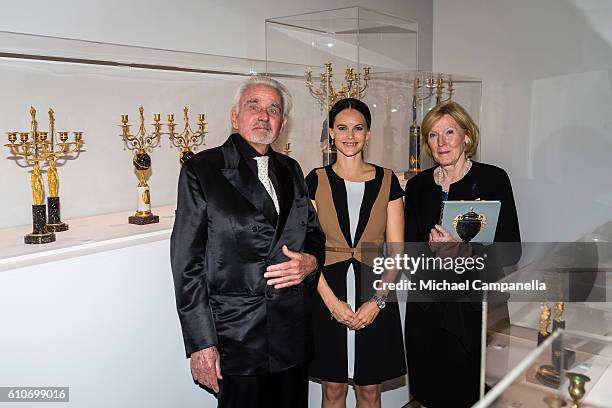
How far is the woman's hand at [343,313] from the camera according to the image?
2.16 metres

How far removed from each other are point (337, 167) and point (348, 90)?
4.54 ft

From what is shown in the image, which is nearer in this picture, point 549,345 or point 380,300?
point 549,345

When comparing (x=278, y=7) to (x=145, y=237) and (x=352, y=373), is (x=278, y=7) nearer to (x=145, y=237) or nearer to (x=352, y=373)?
(x=145, y=237)

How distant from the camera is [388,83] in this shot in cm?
390

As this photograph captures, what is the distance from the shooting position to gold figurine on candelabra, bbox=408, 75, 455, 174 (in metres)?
4.12

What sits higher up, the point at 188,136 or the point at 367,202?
the point at 188,136

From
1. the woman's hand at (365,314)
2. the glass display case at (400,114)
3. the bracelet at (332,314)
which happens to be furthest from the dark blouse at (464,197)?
the glass display case at (400,114)

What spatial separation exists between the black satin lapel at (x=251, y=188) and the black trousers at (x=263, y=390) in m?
0.52

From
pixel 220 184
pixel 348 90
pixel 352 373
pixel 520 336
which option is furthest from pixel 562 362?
pixel 348 90

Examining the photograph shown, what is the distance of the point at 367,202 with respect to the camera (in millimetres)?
2184

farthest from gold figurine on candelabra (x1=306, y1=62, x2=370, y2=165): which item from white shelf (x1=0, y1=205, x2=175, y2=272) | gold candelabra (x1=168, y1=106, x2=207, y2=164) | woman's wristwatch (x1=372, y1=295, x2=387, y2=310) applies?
woman's wristwatch (x1=372, y1=295, x2=387, y2=310)

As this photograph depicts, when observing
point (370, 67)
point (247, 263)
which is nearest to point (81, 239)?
point (247, 263)

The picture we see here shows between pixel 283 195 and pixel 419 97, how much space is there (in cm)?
271

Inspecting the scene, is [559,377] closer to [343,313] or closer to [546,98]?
[343,313]
